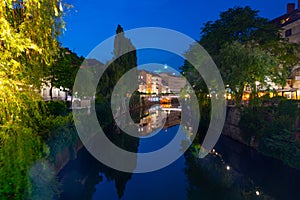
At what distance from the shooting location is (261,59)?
15.8m

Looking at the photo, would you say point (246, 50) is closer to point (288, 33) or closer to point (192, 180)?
point (192, 180)

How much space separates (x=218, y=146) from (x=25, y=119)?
14.4 m

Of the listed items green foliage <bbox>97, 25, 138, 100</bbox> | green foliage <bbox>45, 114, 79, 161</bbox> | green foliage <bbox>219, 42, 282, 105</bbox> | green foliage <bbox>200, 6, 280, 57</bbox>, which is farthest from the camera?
green foliage <bbox>97, 25, 138, 100</bbox>

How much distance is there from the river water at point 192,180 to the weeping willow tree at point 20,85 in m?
4.24

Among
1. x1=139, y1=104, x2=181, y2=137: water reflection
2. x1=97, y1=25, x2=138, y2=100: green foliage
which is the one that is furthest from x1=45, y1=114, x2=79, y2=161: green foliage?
x1=97, y1=25, x2=138, y2=100: green foliage

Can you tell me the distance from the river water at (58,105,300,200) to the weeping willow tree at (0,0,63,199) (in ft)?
13.9

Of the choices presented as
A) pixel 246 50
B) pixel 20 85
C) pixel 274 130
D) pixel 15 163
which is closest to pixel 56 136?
pixel 15 163

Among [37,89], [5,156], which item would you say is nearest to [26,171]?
[5,156]

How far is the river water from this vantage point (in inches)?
355

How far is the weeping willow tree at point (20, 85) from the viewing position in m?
3.97

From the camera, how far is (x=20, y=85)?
179 inches

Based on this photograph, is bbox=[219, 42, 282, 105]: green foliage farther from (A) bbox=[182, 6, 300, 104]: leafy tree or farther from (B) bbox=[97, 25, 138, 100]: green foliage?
(B) bbox=[97, 25, 138, 100]: green foliage

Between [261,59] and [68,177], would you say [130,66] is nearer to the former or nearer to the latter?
[261,59]

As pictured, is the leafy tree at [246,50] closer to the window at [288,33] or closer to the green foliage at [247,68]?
the green foliage at [247,68]
